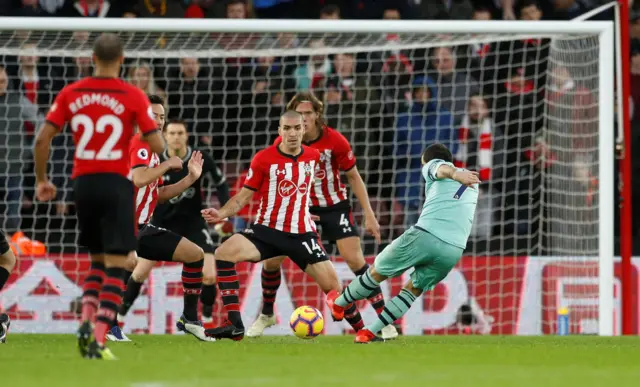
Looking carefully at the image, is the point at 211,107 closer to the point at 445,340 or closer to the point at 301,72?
the point at 301,72

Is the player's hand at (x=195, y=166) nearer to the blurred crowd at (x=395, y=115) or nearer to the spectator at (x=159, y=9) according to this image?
the blurred crowd at (x=395, y=115)

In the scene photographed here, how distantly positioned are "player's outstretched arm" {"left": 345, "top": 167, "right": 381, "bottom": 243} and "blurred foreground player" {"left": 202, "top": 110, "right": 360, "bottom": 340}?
779mm

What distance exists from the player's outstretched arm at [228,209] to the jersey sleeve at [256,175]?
0.05 m

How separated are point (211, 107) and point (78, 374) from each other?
7.45 m

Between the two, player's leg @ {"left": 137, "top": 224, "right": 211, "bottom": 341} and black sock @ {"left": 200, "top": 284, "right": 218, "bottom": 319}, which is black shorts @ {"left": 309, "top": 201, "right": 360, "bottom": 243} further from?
black sock @ {"left": 200, "top": 284, "right": 218, "bottom": 319}

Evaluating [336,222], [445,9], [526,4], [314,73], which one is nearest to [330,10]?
[314,73]

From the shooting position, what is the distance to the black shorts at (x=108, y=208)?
6.62 m

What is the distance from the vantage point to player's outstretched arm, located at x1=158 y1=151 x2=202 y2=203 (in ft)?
26.2

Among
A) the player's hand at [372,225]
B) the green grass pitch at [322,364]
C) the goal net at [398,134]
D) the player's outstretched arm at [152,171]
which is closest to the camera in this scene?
the green grass pitch at [322,364]

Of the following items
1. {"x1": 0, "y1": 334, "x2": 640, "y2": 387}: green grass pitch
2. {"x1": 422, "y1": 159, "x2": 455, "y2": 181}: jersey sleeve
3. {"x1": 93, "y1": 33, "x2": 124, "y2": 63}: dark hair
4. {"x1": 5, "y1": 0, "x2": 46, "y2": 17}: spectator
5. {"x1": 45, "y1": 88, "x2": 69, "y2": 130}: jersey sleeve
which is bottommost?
{"x1": 0, "y1": 334, "x2": 640, "y2": 387}: green grass pitch

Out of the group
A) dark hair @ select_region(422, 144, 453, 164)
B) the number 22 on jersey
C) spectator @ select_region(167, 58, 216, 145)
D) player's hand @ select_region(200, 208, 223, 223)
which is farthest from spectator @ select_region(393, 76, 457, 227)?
the number 22 on jersey

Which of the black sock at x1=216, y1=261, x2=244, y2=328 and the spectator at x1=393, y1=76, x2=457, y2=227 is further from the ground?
the spectator at x1=393, y1=76, x2=457, y2=227

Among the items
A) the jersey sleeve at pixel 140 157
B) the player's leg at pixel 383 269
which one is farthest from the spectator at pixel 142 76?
the player's leg at pixel 383 269

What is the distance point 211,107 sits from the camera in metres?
13.0
